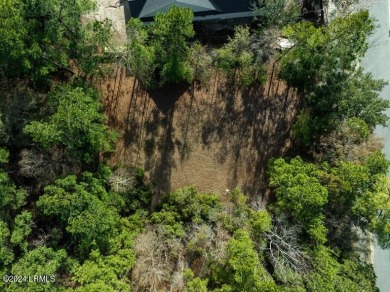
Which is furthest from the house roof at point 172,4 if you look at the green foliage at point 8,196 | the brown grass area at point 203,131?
the green foliage at point 8,196

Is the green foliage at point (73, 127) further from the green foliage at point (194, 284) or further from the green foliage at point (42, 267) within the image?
the green foliage at point (194, 284)

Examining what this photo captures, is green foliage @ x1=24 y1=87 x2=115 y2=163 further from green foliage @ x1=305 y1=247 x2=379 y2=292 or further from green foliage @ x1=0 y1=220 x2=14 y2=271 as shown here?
green foliage @ x1=305 y1=247 x2=379 y2=292

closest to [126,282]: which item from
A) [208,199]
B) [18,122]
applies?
[208,199]

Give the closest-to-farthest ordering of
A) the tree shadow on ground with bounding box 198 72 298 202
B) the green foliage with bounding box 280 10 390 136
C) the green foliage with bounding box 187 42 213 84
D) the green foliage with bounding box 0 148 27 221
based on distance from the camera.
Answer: the green foliage with bounding box 280 10 390 136
the green foliage with bounding box 0 148 27 221
the green foliage with bounding box 187 42 213 84
the tree shadow on ground with bounding box 198 72 298 202

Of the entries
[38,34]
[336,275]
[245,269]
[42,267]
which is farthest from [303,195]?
[38,34]

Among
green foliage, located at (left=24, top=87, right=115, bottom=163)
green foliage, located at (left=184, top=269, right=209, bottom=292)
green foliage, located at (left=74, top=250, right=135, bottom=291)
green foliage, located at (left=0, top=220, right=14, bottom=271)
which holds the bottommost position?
green foliage, located at (left=184, top=269, right=209, bottom=292)

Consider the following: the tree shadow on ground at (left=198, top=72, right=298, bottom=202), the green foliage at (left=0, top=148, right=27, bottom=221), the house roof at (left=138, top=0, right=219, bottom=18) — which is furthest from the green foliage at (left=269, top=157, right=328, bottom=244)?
the green foliage at (left=0, top=148, right=27, bottom=221)
